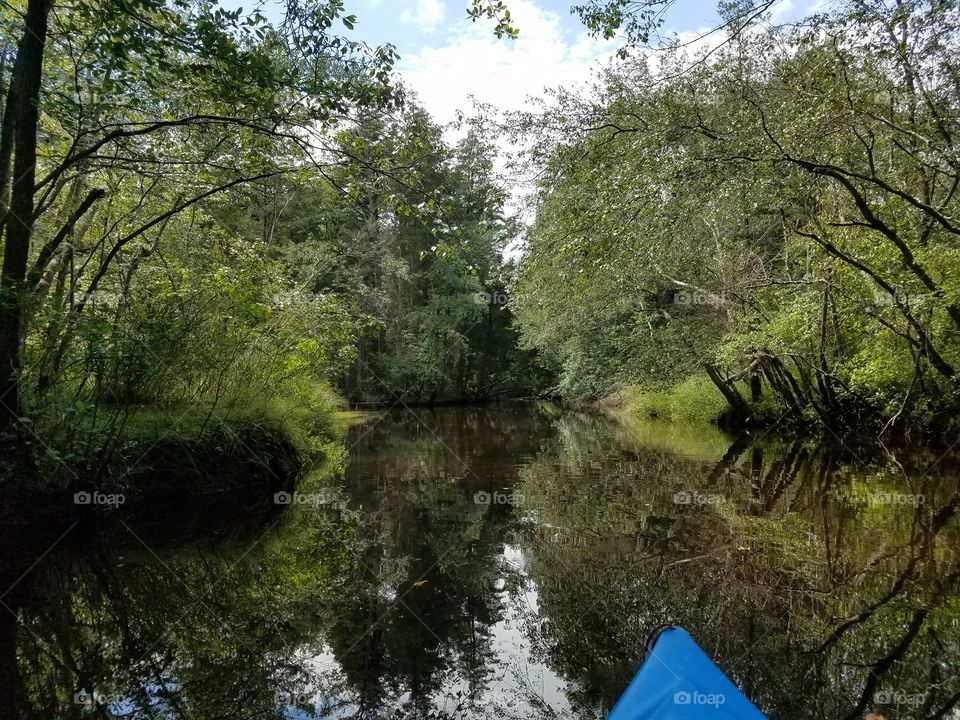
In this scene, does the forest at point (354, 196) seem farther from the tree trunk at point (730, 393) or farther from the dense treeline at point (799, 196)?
the tree trunk at point (730, 393)

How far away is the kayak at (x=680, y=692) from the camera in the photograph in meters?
2.37

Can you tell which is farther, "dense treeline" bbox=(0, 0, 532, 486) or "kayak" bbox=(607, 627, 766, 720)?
"dense treeline" bbox=(0, 0, 532, 486)

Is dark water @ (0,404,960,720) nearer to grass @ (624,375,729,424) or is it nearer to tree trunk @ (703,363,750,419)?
tree trunk @ (703,363,750,419)

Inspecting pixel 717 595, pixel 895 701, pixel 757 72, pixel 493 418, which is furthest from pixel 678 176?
pixel 493 418

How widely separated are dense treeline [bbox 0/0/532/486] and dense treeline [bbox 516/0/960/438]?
2046mm

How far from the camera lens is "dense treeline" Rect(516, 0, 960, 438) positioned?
7586 mm

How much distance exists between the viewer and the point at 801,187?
313 inches

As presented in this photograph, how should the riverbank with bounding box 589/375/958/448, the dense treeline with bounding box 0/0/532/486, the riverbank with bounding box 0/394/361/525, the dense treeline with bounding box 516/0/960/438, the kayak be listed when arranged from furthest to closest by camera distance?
the riverbank with bounding box 589/375/958/448
the dense treeline with bounding box 516/0/960/438
the riverbank with bounding box 0/394/361/525
the dense treeline with bounding box 0/0/532/486
the kayak

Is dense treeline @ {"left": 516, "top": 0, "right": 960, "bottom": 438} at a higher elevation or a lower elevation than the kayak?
higher

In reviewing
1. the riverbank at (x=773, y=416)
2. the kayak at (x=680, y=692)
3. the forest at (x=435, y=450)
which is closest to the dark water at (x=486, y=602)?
the forest at (x=435, y=450)

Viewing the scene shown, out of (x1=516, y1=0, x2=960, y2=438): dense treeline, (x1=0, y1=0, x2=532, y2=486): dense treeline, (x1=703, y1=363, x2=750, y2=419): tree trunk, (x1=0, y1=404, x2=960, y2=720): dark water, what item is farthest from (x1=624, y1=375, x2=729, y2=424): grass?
(x1=0, y1=0, x2=532, y2=486): dense treeline

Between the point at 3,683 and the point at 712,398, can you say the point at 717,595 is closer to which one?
the point at 3,683

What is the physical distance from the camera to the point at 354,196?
21.7 ft

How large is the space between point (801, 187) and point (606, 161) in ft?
8.63
